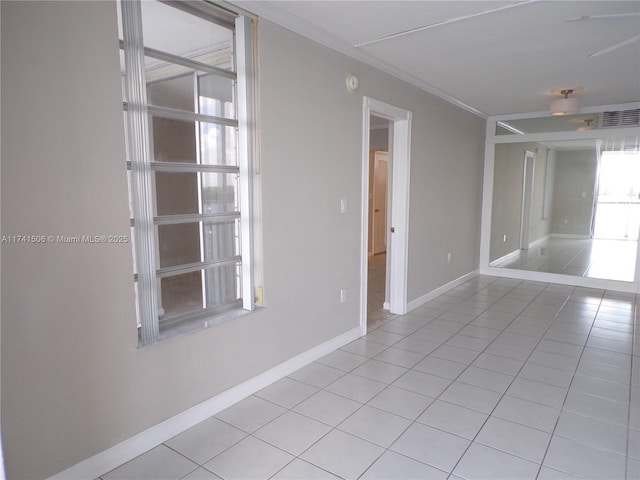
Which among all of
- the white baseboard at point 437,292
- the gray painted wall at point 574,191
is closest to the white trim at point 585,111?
the gray painted wall at point 574,191

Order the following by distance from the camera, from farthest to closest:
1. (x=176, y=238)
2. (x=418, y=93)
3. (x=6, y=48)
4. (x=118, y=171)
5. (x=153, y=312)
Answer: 1. (x=418, y=93)
2. (x=176, y=238)
3. (x=153, y=312)
4. (x=118, y=171)
5. (x=6, y=48)

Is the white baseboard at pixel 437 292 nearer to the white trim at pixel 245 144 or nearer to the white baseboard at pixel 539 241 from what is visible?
the white baseboard at pixel 539 241

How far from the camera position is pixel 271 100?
2633 mm

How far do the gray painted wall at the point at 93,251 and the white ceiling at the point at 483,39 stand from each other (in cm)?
29

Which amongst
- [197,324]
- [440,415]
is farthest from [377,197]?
[197,324]

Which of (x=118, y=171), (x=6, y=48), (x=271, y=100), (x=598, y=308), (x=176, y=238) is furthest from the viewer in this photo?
(x=598, y=308)

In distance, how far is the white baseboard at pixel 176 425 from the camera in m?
1.88

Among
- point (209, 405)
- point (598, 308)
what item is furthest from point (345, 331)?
point (598, 308)

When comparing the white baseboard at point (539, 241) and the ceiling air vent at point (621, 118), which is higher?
the ceiling air vent at point (621, 118)

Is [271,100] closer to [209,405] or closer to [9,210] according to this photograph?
[9,210]

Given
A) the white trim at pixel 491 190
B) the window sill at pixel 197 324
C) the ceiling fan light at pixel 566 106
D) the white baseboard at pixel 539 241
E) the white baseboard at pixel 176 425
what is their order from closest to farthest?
the white baseboard at pixel 176 425 → the window sill at pixel 197 324 → the ceiling fan light at pixel 566 106 → the white trim at pixel 491 190 → the white baseboard at pixel 539 241

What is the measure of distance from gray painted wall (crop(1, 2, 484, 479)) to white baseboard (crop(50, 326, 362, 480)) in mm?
46

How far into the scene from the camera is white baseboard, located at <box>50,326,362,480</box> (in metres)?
1.88

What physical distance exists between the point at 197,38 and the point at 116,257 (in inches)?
57.0
